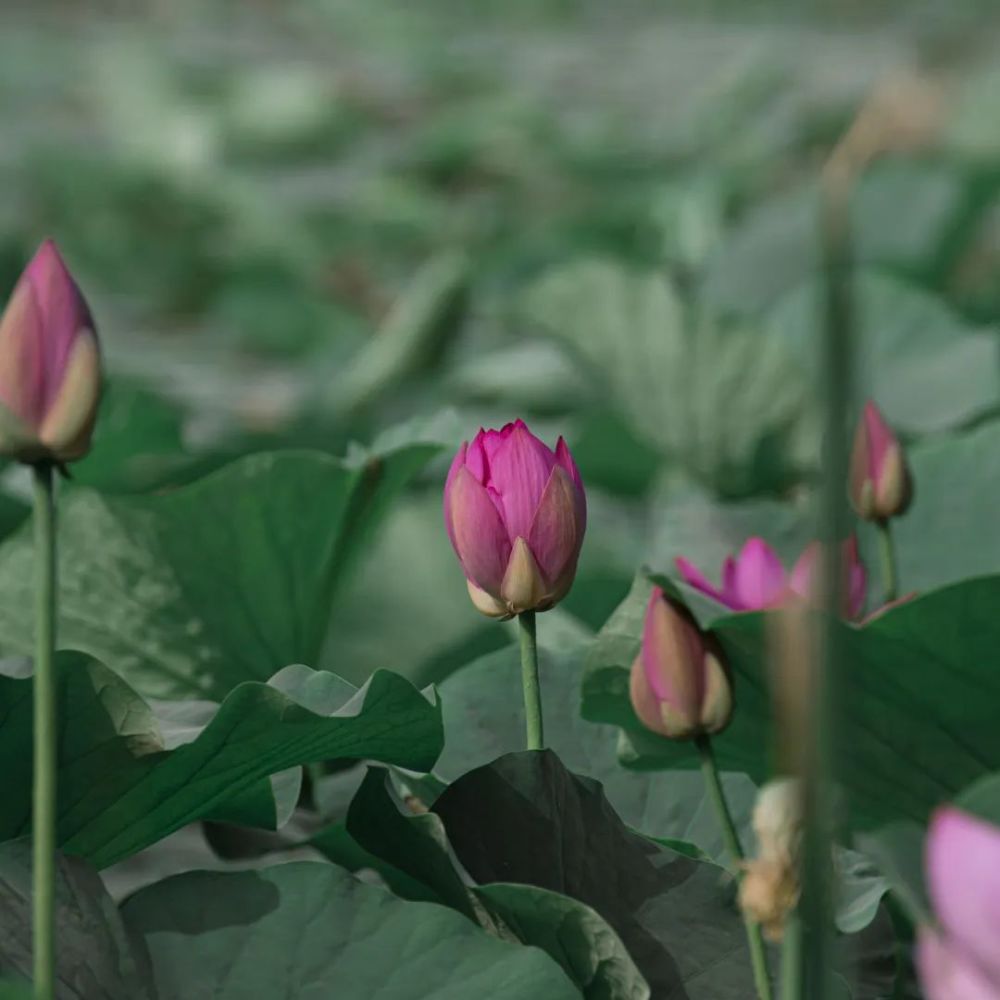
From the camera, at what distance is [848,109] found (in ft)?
8.41

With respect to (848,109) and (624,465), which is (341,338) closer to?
(624,465)

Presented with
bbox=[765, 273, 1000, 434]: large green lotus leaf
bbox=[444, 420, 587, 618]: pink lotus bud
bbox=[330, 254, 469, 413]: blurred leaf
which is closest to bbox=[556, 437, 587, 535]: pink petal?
bbox=[444, 420, 587, 618]: pink lotus bud

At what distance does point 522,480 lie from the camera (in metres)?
0.39

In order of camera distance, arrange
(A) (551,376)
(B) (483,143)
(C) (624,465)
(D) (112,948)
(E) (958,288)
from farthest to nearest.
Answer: (B) (483,143)
(E) (958,288)
(A) (551,376)
(C) (624,465)
(D) (112,948)

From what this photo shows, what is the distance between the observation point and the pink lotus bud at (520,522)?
39 centimetres

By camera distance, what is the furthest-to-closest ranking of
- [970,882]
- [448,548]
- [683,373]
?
[683,373], [448,548], [970,882]

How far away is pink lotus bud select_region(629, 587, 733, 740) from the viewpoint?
40 centimetres

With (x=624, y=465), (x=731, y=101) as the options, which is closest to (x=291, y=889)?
(x=624, y=465)

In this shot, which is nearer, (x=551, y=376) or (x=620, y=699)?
(x=620, y=699)

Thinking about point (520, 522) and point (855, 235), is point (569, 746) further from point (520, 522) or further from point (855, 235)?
point (855, 235)

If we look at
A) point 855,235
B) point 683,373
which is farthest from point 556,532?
point 855,235

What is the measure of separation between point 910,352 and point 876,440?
516 millimetres

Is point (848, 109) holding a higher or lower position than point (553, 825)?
higher

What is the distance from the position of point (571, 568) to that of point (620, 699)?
77 millimetres
